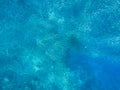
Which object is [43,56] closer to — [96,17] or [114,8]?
[96,17]

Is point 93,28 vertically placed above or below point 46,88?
above

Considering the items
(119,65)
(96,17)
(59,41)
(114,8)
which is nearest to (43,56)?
(59,41)

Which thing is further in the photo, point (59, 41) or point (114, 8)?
point (59, 41)

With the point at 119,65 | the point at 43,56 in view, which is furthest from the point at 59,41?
the point at 119,65

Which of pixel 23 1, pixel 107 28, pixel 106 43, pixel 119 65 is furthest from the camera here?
pixel 119 65

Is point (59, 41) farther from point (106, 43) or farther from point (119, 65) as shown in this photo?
point (119, 65)

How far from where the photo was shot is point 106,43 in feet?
51.6

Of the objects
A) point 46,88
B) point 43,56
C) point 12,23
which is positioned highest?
point 12,23

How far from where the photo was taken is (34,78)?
14.5 m

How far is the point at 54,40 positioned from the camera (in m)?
14.5

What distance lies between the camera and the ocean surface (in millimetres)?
13297

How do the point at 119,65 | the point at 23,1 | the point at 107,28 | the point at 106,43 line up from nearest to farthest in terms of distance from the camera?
the point at 23,1 < the point at 107,28 < the point at 106,43 < the point at 119,65

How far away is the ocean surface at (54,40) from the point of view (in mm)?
13297

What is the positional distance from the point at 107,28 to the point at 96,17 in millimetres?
1011
